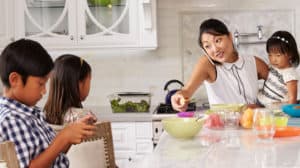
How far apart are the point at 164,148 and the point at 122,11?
7.15 feet

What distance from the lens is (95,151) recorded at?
2.06 meters

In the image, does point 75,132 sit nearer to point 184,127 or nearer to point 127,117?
point 184,127

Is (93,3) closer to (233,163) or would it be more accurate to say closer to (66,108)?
(66,108)

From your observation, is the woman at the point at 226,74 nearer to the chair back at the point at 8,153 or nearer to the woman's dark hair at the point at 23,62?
the woman's dark hair at the point at 23,62

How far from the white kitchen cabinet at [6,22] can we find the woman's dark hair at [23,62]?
234cm

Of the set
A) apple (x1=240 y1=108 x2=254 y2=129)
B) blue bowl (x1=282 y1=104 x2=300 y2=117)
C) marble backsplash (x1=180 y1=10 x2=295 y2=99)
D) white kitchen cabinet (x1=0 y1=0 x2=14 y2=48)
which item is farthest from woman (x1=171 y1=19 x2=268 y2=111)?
white kitchen cabinet (x1=0 y1=0 x2=14 y2=48)

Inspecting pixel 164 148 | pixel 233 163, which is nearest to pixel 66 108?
pixel 164 148

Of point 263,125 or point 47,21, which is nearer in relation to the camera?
point 263,125

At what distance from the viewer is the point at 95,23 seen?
4012mm

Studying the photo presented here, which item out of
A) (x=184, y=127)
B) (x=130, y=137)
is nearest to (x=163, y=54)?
(x=130, y=137)

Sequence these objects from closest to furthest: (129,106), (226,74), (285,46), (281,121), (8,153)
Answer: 1. (8,153)
2. (281,121)
3. (226,74)
4. (285,46)
5. (129,106)

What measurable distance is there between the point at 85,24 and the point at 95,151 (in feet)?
6.84

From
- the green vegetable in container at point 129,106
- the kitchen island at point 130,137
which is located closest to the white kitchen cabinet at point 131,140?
the kitchen island at point 130,137

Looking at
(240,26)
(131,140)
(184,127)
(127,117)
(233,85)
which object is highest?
(240,26)
